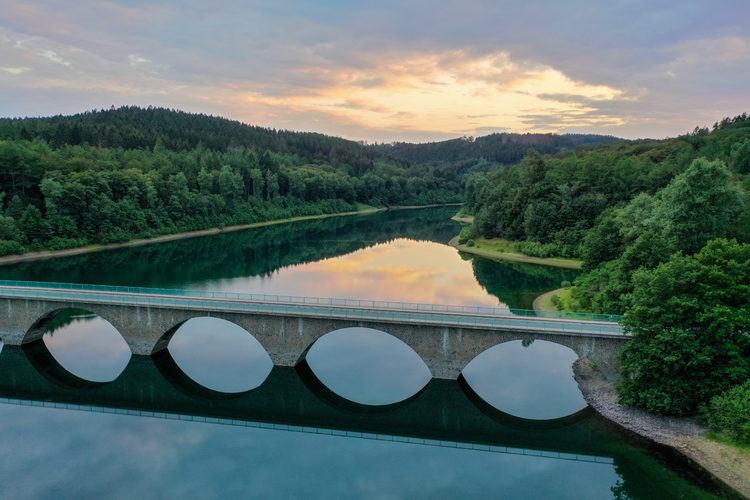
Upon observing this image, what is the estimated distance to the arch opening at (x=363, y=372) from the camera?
34219mm

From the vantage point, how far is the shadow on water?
2505cm

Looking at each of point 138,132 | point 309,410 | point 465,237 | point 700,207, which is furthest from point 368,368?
point 138,132

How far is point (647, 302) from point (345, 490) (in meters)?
19.9

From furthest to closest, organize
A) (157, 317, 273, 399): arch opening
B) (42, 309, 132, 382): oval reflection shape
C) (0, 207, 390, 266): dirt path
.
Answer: (0, 207, 390, 266): dirt path → (42, 309, 132, 382): oval reflection shape → (157, 317, 273, 399): arch opening

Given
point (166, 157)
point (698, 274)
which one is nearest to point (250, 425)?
point (698, 274)

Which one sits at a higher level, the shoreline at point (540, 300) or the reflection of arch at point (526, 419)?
the shoreline at point (540, 300)

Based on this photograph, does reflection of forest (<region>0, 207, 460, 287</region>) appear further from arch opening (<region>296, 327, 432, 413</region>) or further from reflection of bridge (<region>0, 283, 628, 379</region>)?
arch opening (<region>296, 327, 432, 413</region>)

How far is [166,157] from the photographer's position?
11675 centimetres

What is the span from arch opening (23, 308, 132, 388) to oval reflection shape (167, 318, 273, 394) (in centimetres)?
455

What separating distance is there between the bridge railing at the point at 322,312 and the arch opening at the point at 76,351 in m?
4.52

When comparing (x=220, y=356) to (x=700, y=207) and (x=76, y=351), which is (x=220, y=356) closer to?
(x=76, y=351)

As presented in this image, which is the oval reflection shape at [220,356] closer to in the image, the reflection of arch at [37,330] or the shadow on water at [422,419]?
the shadow on water at [422,419]

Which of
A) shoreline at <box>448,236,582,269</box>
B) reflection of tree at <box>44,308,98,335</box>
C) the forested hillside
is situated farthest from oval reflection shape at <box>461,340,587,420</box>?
the forested hillside

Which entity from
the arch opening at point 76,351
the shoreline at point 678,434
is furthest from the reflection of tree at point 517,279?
the arch opening at point 76,351
